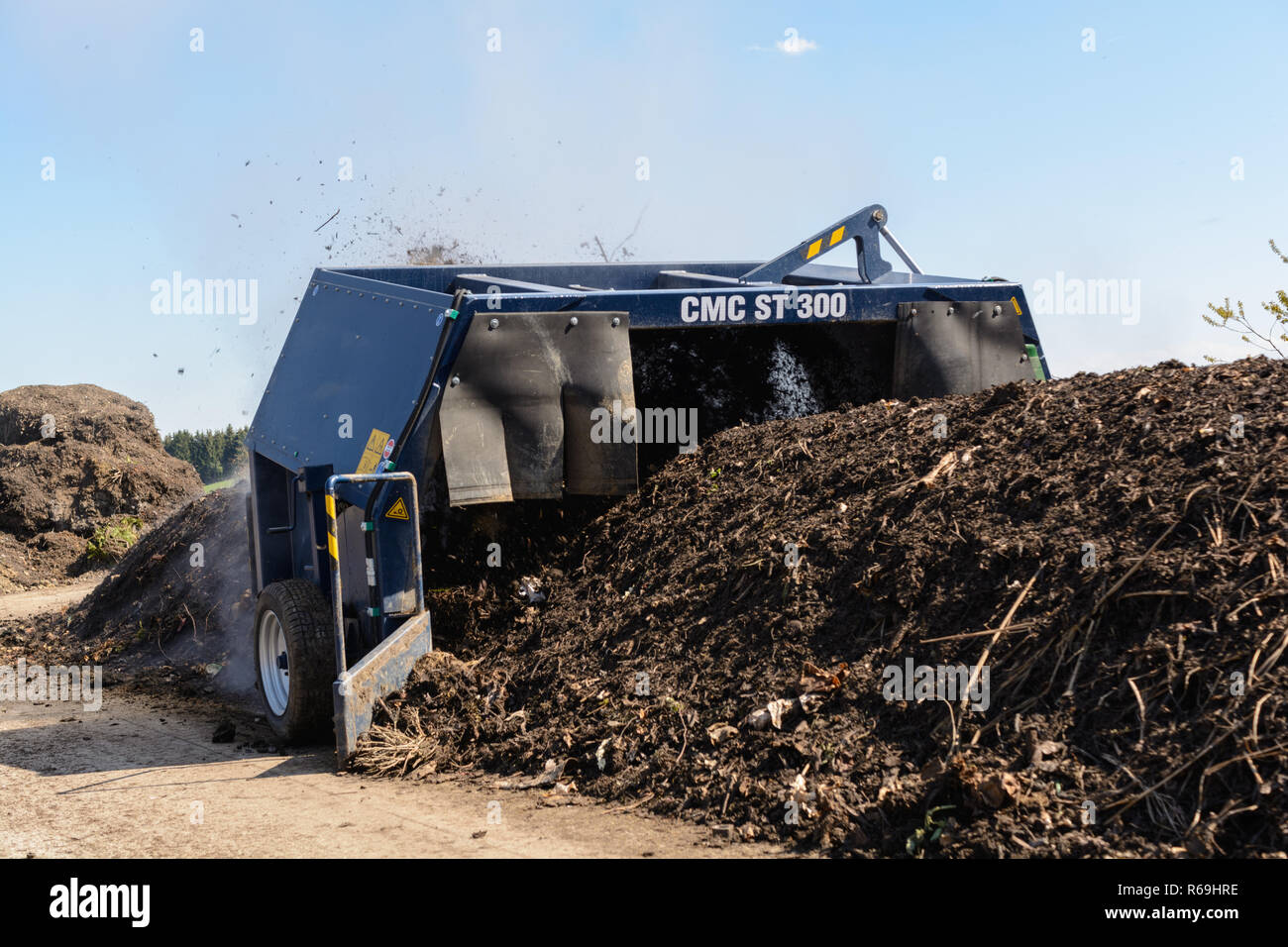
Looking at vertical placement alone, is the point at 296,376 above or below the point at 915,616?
above

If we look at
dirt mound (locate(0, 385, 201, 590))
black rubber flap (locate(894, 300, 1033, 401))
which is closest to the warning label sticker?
black rubber flap (locate(894, 300, 1033, 401))

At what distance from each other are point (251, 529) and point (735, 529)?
3.36 meters

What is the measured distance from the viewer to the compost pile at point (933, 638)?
3.47 meters

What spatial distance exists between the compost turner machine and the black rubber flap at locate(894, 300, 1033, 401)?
1cm

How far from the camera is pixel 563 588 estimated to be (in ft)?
19.0

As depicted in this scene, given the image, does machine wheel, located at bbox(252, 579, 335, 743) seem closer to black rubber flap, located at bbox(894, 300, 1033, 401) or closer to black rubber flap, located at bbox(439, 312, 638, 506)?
black rubber flap, located at bbox(439, 312, 638, 506)

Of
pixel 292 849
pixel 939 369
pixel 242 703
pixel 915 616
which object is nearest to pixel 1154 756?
pixel 915 616

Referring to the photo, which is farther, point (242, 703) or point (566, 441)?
point (242, 703)

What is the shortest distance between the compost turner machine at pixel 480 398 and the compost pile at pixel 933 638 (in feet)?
1.09

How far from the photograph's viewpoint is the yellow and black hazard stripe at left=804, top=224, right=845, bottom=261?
7.88 m

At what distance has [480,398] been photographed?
5785 mm

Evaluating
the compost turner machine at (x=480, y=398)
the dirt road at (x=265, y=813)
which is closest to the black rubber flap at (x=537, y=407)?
the compost turner machine at (x=480, y=398)

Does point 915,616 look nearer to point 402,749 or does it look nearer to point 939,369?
point 402,749

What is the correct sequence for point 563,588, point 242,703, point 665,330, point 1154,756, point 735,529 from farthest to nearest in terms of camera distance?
point 242,703 < point 665,330 < point 563,588 < point 735,529 < point 1154,756
